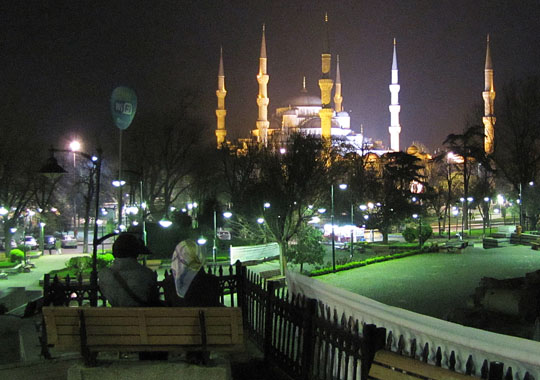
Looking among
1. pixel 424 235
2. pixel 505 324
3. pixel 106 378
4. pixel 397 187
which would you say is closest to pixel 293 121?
pixel 397 187

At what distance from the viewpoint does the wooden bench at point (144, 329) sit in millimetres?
4867

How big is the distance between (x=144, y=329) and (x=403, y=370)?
6.66 ft

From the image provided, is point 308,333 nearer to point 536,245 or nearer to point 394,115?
point 536,245

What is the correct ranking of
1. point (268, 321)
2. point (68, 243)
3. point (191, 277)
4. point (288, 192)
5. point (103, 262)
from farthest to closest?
point (68, 243)
point (288, 192)
point (103, 262)
point (268, 321)
point (191, 277)

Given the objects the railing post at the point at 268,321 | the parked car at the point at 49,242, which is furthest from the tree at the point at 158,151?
the railing post at the point at 268,321

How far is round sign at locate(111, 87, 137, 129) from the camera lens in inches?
563

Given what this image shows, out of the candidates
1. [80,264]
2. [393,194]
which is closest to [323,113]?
[393,194]

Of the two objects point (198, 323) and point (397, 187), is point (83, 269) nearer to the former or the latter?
point (198, 323)

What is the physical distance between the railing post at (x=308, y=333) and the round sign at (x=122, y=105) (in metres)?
9.73

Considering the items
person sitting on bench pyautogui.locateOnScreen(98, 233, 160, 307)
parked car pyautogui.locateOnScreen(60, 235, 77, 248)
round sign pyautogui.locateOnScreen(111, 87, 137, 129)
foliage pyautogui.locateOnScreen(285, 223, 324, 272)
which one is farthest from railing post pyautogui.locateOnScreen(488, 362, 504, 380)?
parked car pyautogui.locateOnScreen(60, 235, 77, 248)

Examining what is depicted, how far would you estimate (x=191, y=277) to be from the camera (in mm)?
5305

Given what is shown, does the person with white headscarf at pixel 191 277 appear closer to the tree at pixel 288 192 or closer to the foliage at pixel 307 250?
the tree at pixel 288 192

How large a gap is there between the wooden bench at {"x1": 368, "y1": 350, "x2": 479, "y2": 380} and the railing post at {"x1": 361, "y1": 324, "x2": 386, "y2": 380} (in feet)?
0.18

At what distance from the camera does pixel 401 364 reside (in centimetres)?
408
